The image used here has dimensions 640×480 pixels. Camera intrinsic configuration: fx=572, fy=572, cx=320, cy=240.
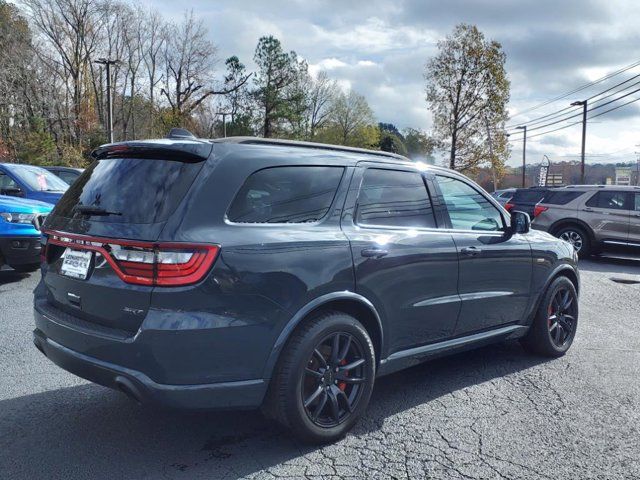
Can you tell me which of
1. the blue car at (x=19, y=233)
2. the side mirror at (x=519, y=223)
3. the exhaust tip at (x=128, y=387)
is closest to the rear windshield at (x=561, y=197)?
the side mirror at (x=519, y=223)

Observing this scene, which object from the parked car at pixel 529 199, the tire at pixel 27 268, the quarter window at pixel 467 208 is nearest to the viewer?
the quarter window at pixel 467 208

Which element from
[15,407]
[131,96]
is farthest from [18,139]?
[15,407]

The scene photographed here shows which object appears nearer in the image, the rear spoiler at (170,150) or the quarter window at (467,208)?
the rear spoiler at (170,150)

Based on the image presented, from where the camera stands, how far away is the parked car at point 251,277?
2846 millimetres

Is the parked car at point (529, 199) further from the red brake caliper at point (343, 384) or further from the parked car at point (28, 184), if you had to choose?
the red brake caliper at point (343, 384)

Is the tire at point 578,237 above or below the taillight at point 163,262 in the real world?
below

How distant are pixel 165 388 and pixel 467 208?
284 cm

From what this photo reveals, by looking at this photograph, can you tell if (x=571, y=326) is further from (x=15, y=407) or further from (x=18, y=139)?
(x=18, y=139)

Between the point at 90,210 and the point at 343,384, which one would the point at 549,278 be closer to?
the point at 343,384

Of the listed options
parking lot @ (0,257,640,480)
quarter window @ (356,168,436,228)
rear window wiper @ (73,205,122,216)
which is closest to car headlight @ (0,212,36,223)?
parking lot @ (0,257,640,480)

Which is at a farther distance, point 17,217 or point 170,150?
point 17,217

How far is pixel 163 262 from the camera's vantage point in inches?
111

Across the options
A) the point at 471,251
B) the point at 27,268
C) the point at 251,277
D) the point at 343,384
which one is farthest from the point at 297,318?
the point at 27,268

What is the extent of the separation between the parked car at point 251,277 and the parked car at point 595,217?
9.97 meters
